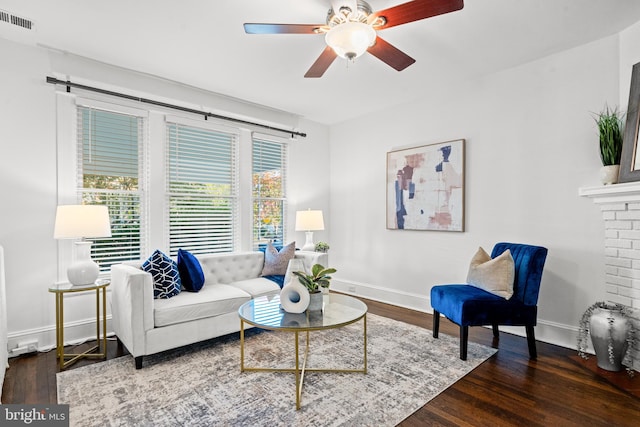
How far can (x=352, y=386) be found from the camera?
91.8 inches

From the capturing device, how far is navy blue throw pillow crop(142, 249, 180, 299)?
2.97 m

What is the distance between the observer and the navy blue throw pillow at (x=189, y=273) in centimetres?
320

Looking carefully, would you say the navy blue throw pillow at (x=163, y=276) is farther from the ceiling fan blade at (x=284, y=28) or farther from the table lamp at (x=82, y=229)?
the ceiling fan blade at (x=284, y=28)

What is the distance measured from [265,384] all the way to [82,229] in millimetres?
1899

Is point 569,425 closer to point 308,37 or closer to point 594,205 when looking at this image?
point 594,205

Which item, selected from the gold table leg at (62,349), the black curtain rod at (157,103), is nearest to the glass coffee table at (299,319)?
the gold table leg at (62,349)

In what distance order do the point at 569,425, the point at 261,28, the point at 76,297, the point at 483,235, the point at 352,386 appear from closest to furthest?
the point at 569,425 < the point at 261,28 < the point at 352,386 < the point at 76,297 < the point at 483,235

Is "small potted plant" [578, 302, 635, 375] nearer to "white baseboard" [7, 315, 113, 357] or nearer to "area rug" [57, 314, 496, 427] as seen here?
"area rug" [57, 314, 496, 427]

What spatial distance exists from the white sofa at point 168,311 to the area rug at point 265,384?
168 millimetres

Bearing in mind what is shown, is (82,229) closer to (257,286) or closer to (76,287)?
(76,287)

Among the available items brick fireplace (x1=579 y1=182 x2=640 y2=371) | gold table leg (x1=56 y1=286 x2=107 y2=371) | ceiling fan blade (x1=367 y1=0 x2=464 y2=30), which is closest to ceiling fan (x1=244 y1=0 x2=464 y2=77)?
ceiling fan blade (x1=367 y1=0 x2=464 y2=30)

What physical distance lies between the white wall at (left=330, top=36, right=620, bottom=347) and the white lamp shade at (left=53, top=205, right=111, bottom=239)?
3353 mm

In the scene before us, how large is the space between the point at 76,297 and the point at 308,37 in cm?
317

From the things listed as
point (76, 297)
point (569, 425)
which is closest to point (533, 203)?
point (569, 425)
